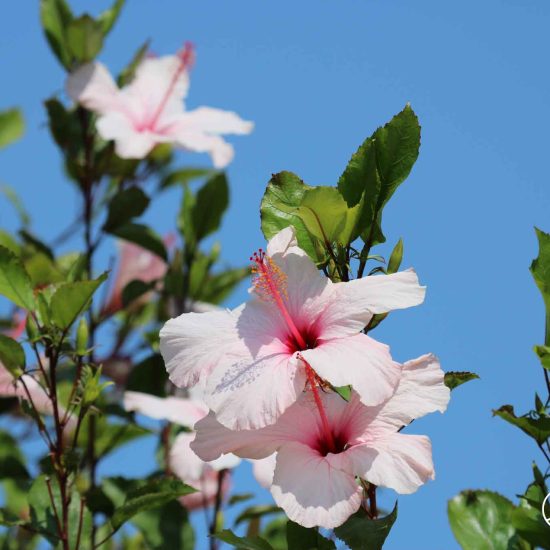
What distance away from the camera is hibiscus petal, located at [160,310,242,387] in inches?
45.5

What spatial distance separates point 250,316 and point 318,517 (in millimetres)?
278

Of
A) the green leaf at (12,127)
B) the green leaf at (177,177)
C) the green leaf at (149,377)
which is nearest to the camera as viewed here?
the green leaf at (149,377)

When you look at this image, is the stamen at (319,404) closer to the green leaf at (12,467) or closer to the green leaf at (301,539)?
the green leaf at (301,539)

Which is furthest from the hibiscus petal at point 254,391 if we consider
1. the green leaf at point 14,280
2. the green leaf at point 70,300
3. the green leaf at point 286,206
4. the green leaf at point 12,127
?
the green leaf at point 12,127

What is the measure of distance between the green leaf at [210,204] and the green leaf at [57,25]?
21.4 inches

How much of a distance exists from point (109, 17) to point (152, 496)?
164 cm

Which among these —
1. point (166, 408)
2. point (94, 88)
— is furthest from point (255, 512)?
point (94, 88)

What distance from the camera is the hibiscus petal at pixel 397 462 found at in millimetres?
1084

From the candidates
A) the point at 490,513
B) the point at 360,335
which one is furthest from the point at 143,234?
the point at 360,335

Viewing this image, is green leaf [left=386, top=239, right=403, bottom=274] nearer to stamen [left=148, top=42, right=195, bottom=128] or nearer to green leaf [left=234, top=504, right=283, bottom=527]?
green leaf [left=234, top=504, right=283, bottom=527]

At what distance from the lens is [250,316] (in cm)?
122

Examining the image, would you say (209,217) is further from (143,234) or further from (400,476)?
→ (400,476)

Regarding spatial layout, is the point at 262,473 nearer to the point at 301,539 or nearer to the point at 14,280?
the point at 14,280

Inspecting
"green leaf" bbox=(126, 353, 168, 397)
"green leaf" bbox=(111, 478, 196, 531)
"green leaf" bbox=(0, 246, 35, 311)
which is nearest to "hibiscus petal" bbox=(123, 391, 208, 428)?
"green leaf" bbox=(126, 353, 168, 397)
